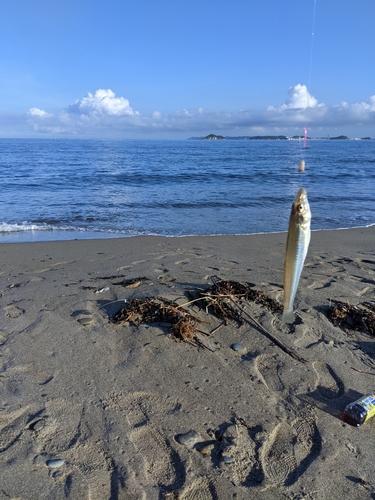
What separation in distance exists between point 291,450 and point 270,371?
893 mm

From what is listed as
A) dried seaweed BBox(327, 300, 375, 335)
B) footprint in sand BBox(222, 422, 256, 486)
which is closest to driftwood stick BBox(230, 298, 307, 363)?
dried seaweed BBox(327, 300, 375, 335)

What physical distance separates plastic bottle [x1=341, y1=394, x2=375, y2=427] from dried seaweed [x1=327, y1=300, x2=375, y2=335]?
1272 mm

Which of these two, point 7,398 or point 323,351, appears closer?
point 7,398

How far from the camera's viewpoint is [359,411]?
3150mm

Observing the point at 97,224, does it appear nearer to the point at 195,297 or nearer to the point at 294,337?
the point at 195,297

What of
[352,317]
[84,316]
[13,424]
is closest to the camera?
[13,424]

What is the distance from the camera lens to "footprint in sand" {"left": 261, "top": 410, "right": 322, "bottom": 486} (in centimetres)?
269

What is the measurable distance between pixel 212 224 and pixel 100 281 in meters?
7.24

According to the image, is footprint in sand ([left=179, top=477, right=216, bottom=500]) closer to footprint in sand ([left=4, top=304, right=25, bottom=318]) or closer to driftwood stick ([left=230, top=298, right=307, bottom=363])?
driftwood stick ([left=230, top=298, right=307, bottom=363])

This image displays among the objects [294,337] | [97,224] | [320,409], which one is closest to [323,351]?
[294,337]

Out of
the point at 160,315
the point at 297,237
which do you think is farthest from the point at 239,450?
the point at 160,315

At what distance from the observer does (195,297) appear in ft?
15.6

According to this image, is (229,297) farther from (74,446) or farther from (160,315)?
(74,446)

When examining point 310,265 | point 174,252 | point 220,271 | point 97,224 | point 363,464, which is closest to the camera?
point 363,464
